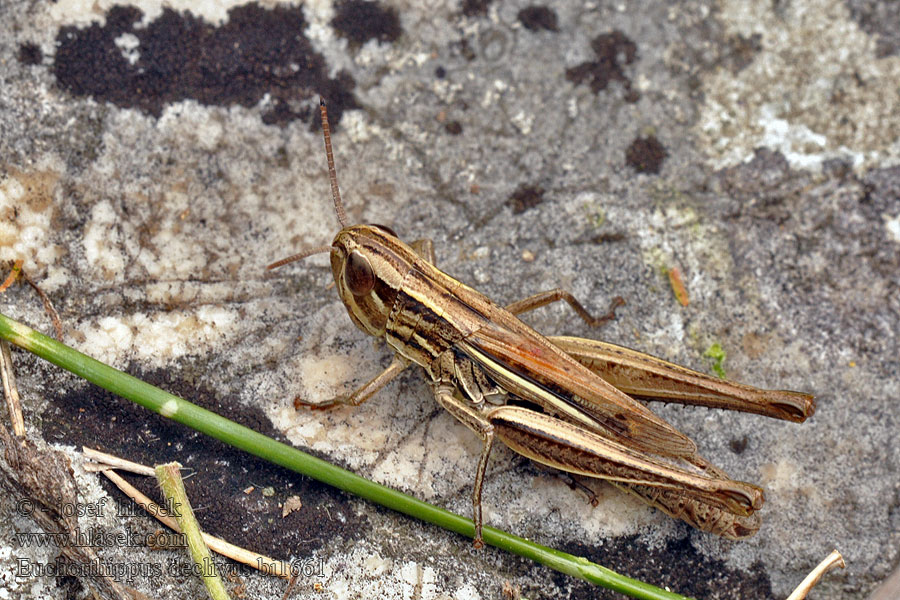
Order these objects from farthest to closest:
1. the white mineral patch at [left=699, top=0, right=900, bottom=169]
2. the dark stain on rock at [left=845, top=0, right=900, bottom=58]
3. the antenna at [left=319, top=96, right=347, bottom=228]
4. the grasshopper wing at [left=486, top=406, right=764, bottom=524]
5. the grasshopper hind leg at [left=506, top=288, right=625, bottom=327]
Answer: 1. the dark stain on rock at [left=845, top=0, right=900, bottom=58]
2. the white mineral patch at [left=699, top=0, right=900, bottom=169]
3. the grasshopper hind leg at [left=506, top=288, right=625, bottom=327]
4. the antenna at [left=319, top=96, right=347, bottom=228]
5. the grasshopper wing at [left=486, top=406, right=764, bottom=524]

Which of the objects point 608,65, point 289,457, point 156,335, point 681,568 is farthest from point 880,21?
point 156,335

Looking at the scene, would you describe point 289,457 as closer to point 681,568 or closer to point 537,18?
point 681,568

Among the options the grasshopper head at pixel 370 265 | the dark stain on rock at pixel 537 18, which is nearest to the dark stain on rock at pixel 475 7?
the dark stain on rock at pixel 537 18

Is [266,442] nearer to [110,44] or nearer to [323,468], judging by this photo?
[323,468]

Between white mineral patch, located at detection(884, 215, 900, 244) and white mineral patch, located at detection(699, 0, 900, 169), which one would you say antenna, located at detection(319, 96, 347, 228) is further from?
white mineral patch, located at detection(884, 215, 900, 244)

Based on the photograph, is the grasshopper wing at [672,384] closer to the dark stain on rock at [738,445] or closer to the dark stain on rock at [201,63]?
the dark stain on rock at [738,445]

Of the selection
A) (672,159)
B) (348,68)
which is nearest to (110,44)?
(348,68)

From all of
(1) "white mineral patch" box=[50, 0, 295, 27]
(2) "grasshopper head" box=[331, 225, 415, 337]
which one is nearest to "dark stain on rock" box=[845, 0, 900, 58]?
(2) "grasshopper head" box=[331, 225, 415, 337]
